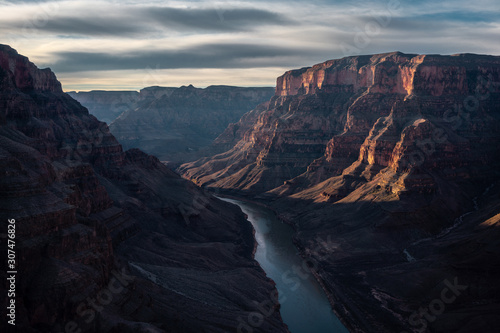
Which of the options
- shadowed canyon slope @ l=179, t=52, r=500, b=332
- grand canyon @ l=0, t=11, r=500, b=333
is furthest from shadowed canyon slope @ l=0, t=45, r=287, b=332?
shadowed canyon slope @ l=179, t=52, r=500, b=332

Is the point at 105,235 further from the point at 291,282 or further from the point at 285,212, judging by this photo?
the point at 285,212

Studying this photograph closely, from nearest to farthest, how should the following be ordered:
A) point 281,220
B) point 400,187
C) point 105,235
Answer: point 105,235 → point 400,187 → point 281,220

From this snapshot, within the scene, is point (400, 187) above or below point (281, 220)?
above

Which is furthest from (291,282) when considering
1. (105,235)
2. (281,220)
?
(281,220)

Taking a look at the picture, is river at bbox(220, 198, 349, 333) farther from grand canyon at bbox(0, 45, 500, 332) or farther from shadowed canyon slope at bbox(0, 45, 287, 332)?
shadowed canyon slope at bbox(0, 45, 287, 332)

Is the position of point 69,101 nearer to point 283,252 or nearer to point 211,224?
point 211,224

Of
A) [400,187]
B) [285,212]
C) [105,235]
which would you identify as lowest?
[285,212]
